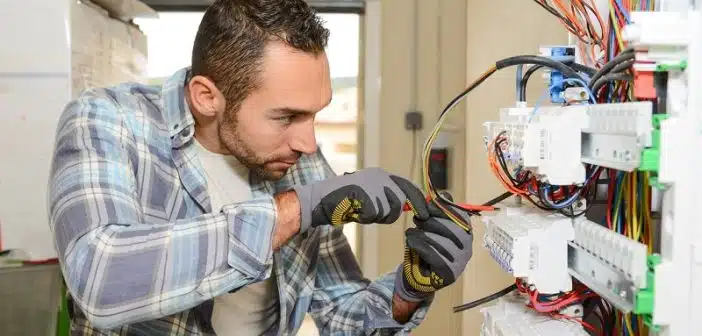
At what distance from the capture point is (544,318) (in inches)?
37.0

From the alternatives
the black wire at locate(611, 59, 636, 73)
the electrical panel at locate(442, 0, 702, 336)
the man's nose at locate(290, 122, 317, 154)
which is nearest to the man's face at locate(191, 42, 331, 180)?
the man's nose at locate(290, 122, 317, 154)

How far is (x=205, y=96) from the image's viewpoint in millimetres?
1238

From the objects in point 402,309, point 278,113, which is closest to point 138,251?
point 278,113

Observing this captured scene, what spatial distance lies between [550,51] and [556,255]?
1.04 ft

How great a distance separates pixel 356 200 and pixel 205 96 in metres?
0.43

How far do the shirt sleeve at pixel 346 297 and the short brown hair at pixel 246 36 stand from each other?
19.5 inches

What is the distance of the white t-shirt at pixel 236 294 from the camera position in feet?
4.28

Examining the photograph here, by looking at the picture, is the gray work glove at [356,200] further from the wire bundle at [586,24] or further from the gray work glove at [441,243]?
the wire bundle at [586,24]

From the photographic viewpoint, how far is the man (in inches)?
35.9

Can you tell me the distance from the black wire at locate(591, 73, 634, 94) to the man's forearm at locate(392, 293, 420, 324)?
0.61 m

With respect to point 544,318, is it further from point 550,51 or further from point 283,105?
point 283,105

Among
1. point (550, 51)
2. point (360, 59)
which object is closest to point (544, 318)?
point (550, 51)

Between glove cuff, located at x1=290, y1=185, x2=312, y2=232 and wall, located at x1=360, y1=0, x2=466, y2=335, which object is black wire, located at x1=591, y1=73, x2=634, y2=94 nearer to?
glove cuff, located at x1=290, y1=185, x2=312, y2=232

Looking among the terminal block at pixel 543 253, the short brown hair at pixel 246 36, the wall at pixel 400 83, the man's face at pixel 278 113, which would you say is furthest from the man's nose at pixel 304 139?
the wall at pixel 400 83
